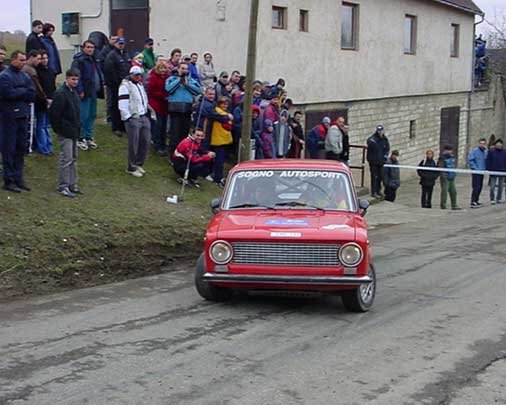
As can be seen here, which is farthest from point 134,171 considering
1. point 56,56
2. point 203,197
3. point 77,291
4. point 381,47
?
point 381,47

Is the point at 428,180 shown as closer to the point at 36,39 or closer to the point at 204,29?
the point at 204,29

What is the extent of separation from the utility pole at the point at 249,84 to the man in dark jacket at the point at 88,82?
2.89 metres

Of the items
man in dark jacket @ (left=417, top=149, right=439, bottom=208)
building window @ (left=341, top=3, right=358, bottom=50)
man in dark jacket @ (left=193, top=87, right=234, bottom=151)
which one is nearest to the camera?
man in dark jacket @ (left=193, top=87, right=234, bottom=151)

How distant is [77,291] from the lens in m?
11.0

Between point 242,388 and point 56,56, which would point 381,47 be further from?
point 242,388

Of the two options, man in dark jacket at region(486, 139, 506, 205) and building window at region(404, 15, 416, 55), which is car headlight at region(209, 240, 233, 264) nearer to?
man in dark jacket at region(486, 139, 506, 205)

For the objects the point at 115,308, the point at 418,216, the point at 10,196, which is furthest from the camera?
the point at 418,216

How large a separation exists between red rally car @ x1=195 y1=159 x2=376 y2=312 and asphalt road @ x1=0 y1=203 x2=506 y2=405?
33 cm

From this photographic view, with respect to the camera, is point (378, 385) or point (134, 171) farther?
point (134, 171)

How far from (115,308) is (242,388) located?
332 centimetres

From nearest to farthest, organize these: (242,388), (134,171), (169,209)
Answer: (242,388) → (169,209) → (134,171)

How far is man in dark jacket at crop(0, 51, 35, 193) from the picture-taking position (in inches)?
500

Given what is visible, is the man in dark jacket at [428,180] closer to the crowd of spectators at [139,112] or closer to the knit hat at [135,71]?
the crowd of spectators at [139,112]

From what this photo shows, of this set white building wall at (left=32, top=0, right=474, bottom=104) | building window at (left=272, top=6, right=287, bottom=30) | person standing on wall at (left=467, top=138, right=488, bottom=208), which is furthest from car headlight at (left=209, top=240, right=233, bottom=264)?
person standing on wall at (left=467, top=138, right=488, bottom=208)
